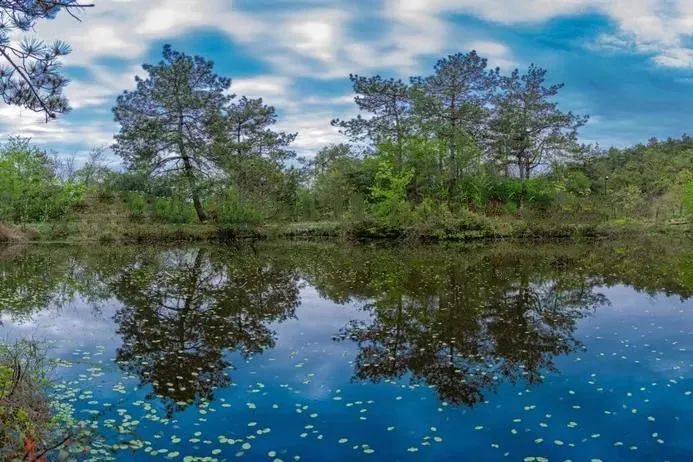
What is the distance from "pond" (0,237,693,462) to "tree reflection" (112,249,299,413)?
58 mm

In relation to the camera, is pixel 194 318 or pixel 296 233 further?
pixel 296 233

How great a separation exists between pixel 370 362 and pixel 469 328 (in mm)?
3016

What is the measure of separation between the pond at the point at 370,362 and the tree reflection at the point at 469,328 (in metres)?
0.05

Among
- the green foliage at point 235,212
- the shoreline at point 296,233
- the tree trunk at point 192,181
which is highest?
the tree trunk at point 192,181

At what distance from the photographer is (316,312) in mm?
12930

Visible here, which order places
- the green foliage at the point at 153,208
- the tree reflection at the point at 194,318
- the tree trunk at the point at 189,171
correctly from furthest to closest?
1. the green foliage at the point at 153,208
2. the tree trunk at the point at 189,171
3. the tree reflection at the point at 194,318

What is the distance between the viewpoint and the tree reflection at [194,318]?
315 inches

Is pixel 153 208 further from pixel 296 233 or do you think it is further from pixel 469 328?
pixel 469 328

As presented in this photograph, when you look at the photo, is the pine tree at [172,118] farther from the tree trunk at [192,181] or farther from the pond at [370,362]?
the pond at [370,362]

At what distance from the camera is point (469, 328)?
10734 millimetres

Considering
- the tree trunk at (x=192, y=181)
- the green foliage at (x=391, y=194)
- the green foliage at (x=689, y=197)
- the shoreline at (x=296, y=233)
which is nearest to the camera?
the shoreline at (x=296, y=233)

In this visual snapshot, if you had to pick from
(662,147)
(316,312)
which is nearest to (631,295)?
(316,312)

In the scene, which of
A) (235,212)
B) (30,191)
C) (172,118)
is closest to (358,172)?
(235,212)

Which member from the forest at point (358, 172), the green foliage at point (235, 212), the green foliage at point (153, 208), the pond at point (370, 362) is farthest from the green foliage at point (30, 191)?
the pond at point (370, 362)
